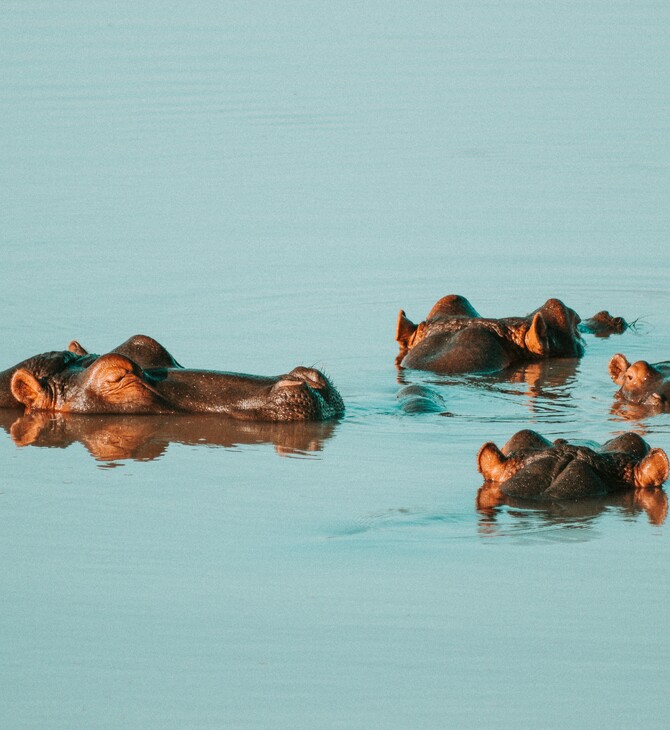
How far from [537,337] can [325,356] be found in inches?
61.5

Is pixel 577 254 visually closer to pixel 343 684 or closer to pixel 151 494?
pixel 151 494

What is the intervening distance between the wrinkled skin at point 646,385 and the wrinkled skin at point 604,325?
6.39 feet

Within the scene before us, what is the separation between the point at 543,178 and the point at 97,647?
12857mm

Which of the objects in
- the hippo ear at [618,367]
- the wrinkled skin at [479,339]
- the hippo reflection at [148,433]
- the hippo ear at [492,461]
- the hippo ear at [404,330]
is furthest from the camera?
the hippo ear at [404,330]

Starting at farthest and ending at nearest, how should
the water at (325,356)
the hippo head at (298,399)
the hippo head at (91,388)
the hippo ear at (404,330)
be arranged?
the hippo ear at (404,330) < the hippo head at (91,388) < the hippo head at (298,399) < the water at (325,356)

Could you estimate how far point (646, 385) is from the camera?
11.9 m

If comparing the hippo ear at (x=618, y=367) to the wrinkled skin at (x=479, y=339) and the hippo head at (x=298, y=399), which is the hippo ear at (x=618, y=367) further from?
the hippo head at (x=298, y=399)

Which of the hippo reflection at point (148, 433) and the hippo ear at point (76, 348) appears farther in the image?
the hippo ear at point (76, 348)

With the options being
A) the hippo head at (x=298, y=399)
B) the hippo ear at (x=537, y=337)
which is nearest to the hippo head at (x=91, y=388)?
the hippo head at (x=298, y=399)

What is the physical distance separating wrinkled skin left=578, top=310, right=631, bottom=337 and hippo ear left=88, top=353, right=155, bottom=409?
13.7ft

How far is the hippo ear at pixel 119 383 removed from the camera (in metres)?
11.5

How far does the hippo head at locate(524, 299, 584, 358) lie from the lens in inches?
525

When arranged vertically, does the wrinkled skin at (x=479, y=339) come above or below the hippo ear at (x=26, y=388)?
above

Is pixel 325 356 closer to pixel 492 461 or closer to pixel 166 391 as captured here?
pixel 166 391
